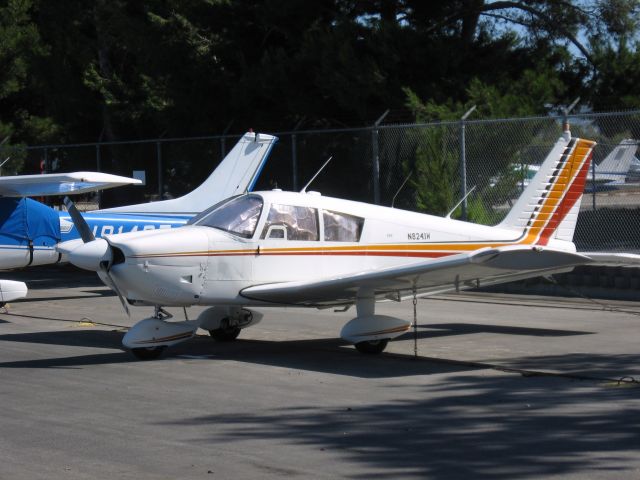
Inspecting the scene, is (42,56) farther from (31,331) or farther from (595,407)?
(595,407)

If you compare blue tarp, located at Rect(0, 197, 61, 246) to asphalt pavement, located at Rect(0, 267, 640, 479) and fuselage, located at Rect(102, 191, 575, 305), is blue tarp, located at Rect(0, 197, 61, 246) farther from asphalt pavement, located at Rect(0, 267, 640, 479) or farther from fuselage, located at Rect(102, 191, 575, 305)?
fuselage, located at Rect(102, 191, 575, 305)

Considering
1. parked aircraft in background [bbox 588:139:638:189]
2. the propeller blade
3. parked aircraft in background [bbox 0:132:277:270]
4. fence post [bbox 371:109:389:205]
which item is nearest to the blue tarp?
parked aircraft in background [bbox 0:132:277:270]

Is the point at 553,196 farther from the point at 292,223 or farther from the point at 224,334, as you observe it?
the point at 224,334

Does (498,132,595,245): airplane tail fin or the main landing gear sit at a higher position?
(498,132,595,245): airplane tail fin

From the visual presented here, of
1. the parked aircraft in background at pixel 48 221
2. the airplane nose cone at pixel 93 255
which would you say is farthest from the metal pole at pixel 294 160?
the airplane nose cone at pixel 93 255

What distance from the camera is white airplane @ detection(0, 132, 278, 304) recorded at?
16.4 meters

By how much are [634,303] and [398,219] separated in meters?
5.33

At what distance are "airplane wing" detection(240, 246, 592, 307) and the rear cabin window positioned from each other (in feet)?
2.29

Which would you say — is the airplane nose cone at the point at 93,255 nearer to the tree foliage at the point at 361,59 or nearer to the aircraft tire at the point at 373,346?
the aircraft tire at the point at 373,346

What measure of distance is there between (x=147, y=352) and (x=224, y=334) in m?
1.52

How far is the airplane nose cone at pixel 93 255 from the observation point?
10734mm

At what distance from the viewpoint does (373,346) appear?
11258 millimetres

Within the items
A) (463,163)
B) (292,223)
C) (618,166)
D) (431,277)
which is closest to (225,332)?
(292,223)

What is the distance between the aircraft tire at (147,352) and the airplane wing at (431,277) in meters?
1.07
